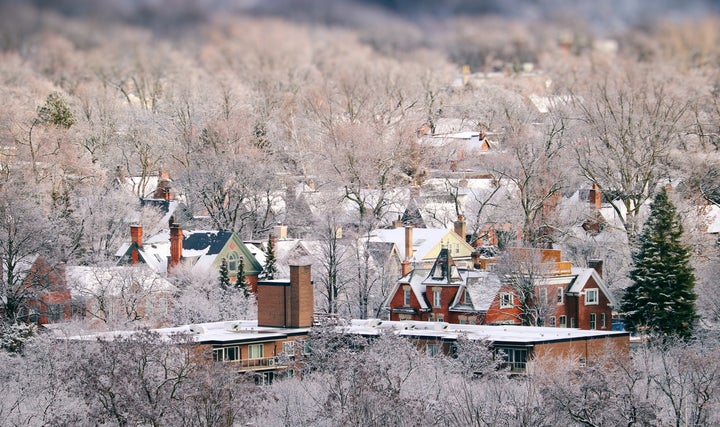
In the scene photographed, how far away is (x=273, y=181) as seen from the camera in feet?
190

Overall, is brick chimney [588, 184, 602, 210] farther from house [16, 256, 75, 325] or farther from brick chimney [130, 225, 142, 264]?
house [16, 256, 75, 325]

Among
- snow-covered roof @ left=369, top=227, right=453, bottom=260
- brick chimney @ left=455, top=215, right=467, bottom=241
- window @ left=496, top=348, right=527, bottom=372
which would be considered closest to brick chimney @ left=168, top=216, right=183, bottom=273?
snow-covered roof @ left=369, top=227, right=453, bottom=260

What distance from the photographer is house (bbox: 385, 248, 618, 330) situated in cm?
4053

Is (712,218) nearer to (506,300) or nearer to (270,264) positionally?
(506,300)

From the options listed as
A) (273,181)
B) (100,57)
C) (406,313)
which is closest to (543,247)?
(406,313)

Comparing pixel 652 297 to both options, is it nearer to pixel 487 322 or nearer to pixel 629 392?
pixel 487 322

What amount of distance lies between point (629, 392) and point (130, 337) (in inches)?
350

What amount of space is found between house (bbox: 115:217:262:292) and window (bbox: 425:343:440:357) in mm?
12392

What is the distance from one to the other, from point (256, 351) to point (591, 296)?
10374 mm

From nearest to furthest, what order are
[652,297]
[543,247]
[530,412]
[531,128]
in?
[530,412]
[652,297]
[543,247]
[531,128]

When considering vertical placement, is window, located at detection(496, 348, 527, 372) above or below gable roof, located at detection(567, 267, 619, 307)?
below

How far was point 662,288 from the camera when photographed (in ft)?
128

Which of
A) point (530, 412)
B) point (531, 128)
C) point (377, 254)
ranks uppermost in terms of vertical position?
point (531, 128)

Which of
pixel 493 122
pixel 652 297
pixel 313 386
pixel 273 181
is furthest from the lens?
pixel 493 122
